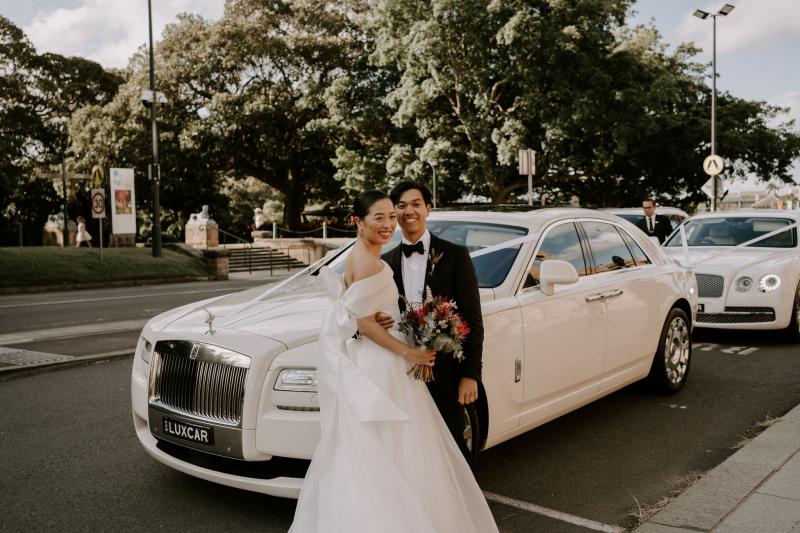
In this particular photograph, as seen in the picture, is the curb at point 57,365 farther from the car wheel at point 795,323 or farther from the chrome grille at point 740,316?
the car wheel at point 795,323

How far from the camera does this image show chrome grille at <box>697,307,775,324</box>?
357 inches

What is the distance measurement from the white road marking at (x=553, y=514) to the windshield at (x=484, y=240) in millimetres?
1265

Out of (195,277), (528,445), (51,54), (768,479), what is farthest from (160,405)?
(51,54)

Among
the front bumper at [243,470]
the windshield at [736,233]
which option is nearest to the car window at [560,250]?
the front bumper at [243,470]

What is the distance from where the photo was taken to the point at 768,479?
4250 mm

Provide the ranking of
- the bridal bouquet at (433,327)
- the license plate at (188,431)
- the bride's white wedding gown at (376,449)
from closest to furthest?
the bride's white wedding gown at (376,449)
the bridal bouquet at (433,327)
the license plate at (188,431)

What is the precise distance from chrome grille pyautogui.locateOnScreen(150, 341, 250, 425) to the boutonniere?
3.53 feet

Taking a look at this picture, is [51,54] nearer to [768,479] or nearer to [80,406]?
[80,406]

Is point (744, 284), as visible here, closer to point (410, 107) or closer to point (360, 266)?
point (360, 266)

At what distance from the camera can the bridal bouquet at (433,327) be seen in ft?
10.5

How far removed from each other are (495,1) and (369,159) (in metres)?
9.20

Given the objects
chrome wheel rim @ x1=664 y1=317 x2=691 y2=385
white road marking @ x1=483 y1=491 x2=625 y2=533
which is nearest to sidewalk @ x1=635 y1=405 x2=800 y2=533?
white road marking @ x1=483 y1=491 x2=625 y2=533

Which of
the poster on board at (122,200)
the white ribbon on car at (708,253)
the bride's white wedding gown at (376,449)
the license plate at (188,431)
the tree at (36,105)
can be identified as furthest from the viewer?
the tree at (36,105)

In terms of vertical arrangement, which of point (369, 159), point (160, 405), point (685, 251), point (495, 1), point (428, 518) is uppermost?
point (495, 1)
